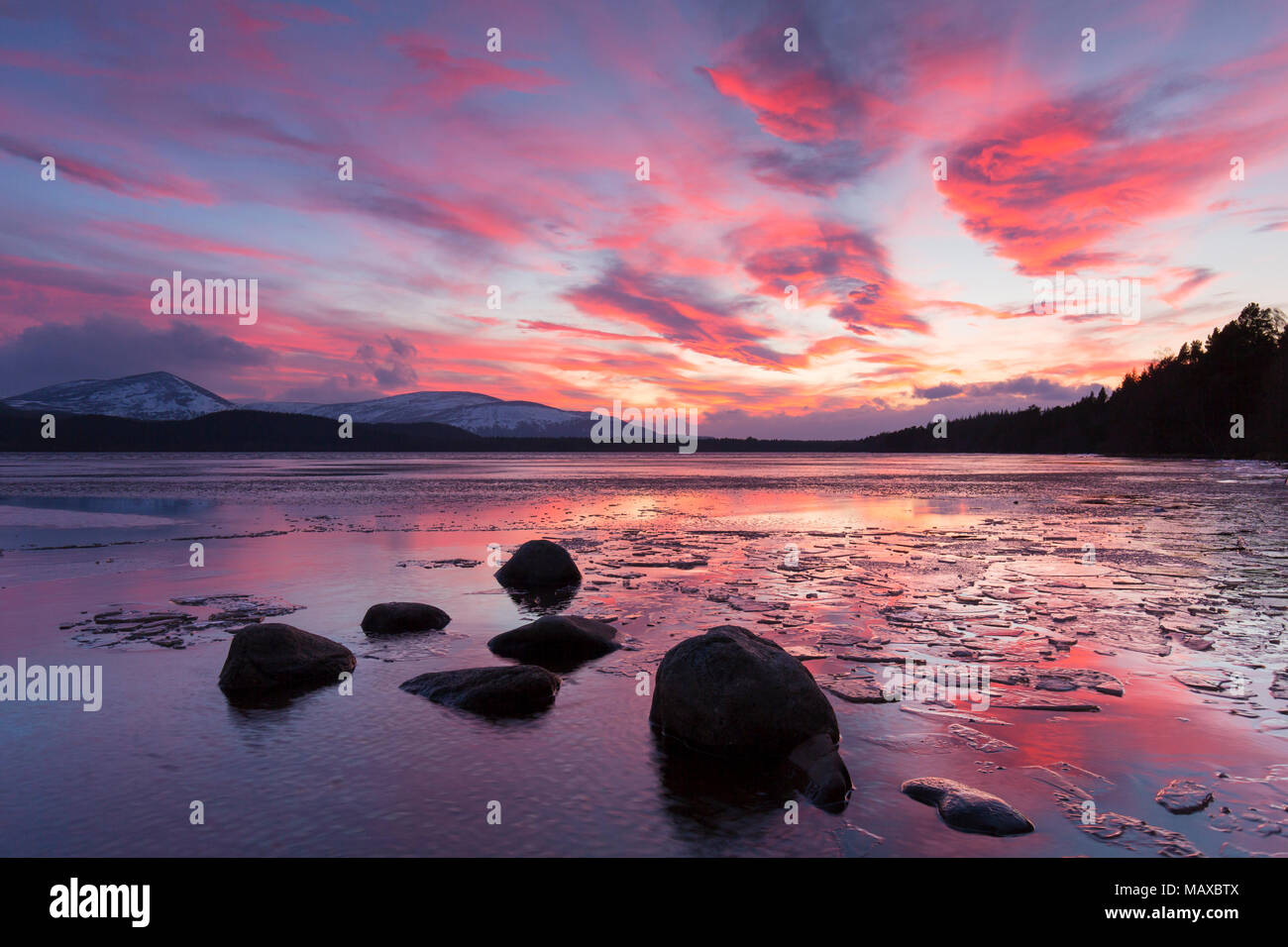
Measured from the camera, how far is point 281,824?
4.81 m

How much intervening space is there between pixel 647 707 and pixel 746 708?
1320 mm

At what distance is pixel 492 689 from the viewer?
725 centimetres

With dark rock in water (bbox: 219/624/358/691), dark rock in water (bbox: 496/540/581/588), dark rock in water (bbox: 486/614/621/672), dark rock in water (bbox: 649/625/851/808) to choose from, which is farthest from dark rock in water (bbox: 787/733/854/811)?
dark rock in water (bbox: 496/540/581/588)

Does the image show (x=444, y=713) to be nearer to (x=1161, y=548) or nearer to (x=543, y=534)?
(x=543, y=534)

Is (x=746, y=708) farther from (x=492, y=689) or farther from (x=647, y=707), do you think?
(x=492, y=689)

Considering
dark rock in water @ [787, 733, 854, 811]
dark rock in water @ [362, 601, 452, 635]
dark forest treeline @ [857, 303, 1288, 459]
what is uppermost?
dark forest treeline @ [857, 303, 1288, 459]

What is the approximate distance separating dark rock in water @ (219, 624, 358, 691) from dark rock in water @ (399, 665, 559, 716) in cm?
113

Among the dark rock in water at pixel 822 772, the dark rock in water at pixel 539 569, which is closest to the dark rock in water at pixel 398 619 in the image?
the dark rock in water at pixel 539 569

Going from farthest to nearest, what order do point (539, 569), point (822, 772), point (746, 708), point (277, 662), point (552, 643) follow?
1. point (539, 569)
2. point (552, 643)
3. point (277, 662)
4. point (746, 708)
5. point (822, 772)

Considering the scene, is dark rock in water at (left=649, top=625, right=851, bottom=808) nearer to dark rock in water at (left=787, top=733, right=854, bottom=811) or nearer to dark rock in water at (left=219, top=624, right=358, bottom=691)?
dark rock in water at (left=787, top=733, right=854, bottom=811)

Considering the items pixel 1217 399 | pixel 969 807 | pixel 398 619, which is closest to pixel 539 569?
pixel 398 619

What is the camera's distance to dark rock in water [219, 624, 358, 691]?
7664mm

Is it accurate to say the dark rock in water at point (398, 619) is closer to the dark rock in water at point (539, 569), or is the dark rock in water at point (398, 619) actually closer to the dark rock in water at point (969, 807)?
the dark rock in water at point (539, 569)

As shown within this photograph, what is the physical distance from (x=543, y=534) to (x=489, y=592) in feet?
27.7
